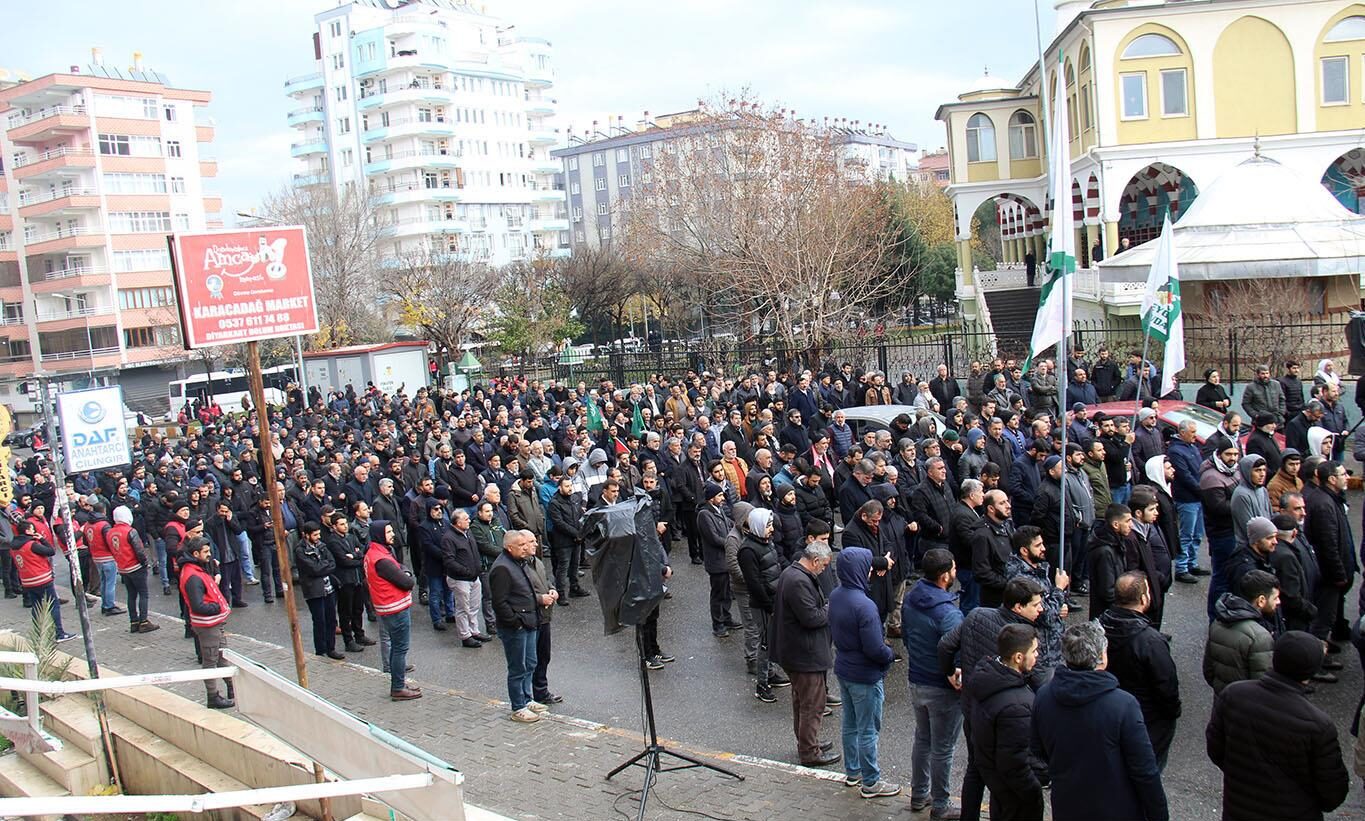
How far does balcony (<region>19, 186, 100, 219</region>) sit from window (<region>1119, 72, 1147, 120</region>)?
168ft

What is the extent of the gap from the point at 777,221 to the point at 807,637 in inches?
956

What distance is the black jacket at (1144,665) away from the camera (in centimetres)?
567


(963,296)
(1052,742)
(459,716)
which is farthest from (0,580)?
(963,296)

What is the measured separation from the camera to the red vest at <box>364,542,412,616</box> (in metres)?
9.94

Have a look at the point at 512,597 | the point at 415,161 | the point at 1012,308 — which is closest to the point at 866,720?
the point at 512,597

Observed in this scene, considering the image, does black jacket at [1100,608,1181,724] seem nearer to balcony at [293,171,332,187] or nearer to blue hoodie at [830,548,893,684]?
blue hoodie at [830,548,893,684]

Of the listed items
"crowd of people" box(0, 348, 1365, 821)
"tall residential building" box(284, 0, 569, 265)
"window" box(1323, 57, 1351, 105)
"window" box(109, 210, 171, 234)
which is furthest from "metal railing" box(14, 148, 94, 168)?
"window" box(1323, 57, 1351, 105)

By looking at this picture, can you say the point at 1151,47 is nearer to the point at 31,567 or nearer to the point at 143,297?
the point at 31,567

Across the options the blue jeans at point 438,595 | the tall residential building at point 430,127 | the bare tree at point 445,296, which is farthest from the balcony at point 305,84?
the blue jeans at point 438,595

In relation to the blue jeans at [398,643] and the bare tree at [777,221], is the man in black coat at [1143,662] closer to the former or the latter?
the blue jeans at [398,643]

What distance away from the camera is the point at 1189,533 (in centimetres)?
1159

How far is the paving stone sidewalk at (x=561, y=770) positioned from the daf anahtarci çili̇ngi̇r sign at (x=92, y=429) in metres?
2.63

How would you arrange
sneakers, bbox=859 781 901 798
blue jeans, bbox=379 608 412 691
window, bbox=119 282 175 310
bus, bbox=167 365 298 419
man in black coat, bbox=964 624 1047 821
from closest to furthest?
man in black coat, bbox=964 624 1047 821 < sneakers, bbox=859 781 901 798 < blue jeans, bbox=379 608 412 691 < bus, bbox=167 365 298 419 < window, bbox=119 282 175 310

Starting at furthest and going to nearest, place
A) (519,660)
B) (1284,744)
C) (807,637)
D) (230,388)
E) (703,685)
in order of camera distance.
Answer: (230,388) < (703,685) < (519,660) < (807,637) < (1284,744)
